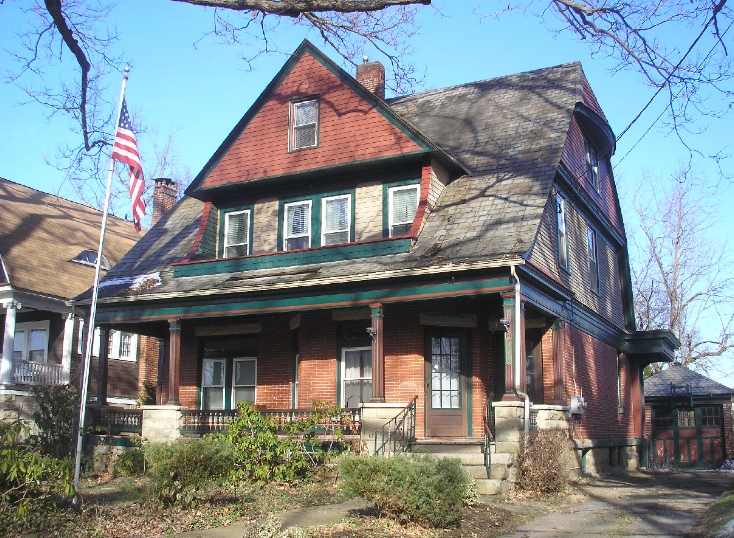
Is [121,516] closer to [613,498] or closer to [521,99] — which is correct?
[613,498]

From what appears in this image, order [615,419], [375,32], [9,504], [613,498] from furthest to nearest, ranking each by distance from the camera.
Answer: [615,419]
[375,32]
[613,498]
[9,504]

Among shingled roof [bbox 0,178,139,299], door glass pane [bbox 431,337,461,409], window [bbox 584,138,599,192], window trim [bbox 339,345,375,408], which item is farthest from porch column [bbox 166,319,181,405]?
window [bbox 584,138,599,192]

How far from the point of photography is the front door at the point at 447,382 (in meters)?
16.8

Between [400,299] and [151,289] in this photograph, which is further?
[151,289]

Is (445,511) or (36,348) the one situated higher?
(36,348)

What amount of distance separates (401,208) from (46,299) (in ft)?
44.7

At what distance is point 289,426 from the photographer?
1459 centimetres

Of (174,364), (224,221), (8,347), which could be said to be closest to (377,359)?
(174,364)

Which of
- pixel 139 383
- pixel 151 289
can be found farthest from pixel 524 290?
pixel 139 383

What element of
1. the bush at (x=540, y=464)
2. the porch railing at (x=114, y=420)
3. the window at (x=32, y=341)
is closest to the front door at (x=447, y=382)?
the bush at (x=540, y=464)

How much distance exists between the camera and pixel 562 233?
18.6 metres

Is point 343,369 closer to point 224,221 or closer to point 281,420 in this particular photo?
point 281,420

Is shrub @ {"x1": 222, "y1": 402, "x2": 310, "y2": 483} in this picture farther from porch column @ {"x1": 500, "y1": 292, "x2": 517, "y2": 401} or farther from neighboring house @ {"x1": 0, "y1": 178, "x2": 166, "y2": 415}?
neighboring house @ {"x1": 0, "y1": 178, "x2": 166, "y2": 415}

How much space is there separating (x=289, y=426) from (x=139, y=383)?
1595 cm
